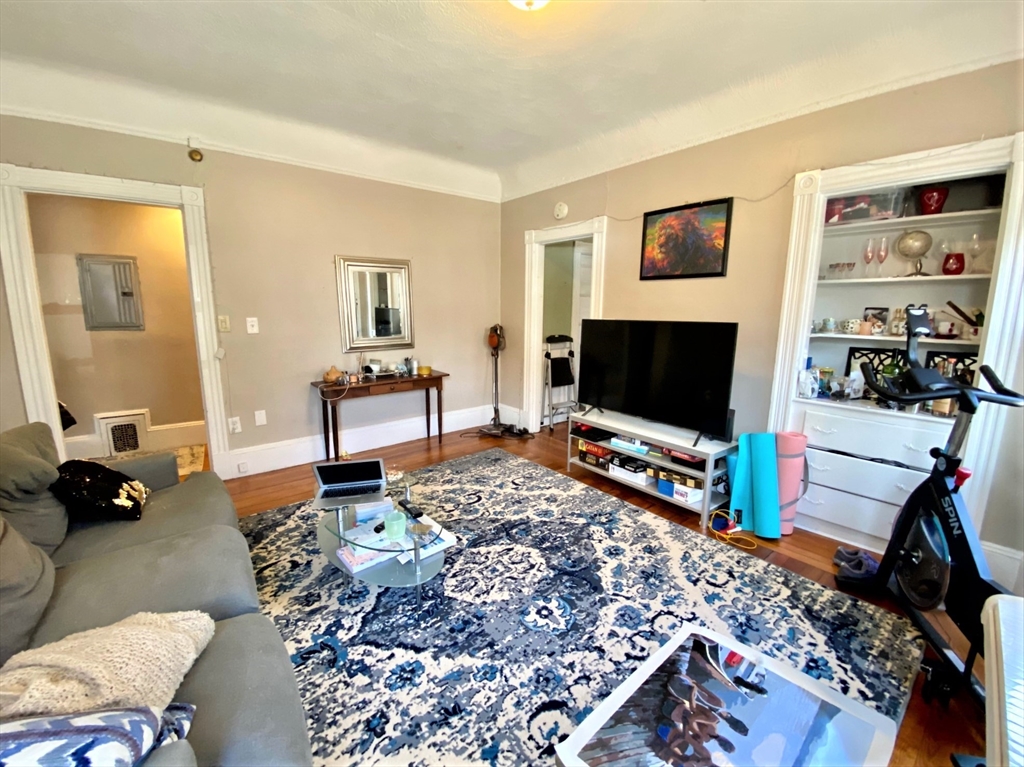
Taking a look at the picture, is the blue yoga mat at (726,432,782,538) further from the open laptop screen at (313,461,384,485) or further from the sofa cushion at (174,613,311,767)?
the sofa cushion at (174,613,311,767)

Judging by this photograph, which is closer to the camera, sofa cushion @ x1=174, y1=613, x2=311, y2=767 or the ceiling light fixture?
sofa cushion @ x1=174, y1=613, x2=311, y2=767

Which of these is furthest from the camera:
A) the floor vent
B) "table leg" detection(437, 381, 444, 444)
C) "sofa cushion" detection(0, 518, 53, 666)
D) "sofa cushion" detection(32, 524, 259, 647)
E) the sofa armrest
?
"table leg" detection(437, 381, 444, 444)

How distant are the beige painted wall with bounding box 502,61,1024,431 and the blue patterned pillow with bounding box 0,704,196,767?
3155 mm

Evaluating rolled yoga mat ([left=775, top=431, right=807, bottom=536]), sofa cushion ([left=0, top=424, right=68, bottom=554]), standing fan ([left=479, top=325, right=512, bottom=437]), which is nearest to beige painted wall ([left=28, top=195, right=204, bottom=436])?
sofa cushion ([left=0, top=424, right=68, bottom=554])

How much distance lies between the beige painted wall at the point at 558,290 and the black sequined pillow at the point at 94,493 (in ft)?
12.2

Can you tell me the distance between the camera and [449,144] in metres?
3.71

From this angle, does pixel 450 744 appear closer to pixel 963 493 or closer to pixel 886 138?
pixel 963 493

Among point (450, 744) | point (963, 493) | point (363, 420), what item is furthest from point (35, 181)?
point (963, 493)

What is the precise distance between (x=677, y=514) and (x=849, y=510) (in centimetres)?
96

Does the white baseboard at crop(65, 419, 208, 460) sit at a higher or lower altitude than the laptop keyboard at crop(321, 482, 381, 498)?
lower

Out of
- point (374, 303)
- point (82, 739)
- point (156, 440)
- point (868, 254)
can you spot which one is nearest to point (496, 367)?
point (374, 303)

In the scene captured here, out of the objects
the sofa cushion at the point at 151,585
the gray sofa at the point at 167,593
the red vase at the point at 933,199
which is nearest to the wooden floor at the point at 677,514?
the gray sofa at the point at 167,593

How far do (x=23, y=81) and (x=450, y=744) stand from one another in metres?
4.15

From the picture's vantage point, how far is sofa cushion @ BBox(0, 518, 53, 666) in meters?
1.09
